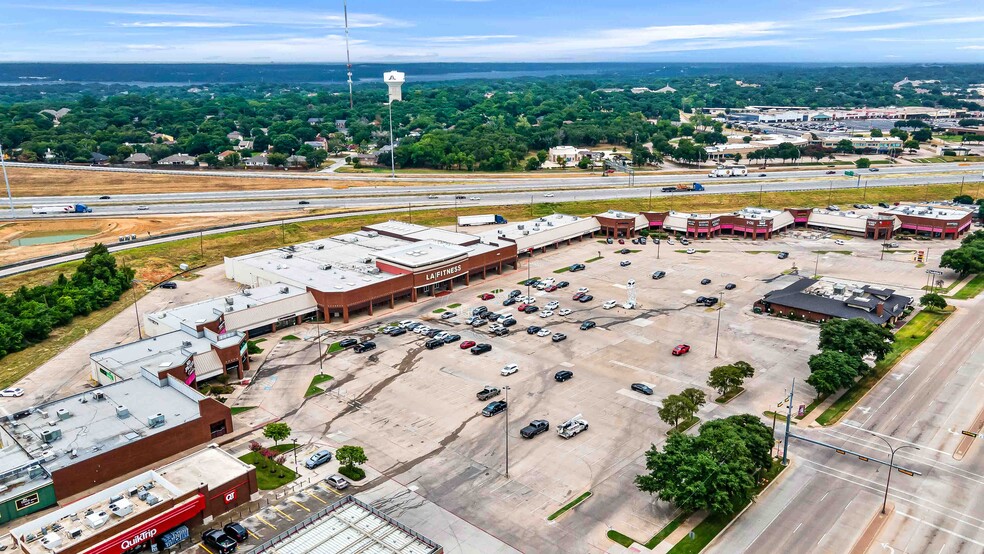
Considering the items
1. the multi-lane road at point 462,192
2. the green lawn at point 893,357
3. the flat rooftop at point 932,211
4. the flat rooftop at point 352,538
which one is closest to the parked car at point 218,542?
the flat rooftop at point 352,538

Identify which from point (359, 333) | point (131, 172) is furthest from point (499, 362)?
point (131, 172)

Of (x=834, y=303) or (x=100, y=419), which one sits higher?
(x=834, y=303)

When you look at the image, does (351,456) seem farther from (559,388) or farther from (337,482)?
(559,388)

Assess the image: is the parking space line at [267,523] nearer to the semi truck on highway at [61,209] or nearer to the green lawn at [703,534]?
the green lawn at [703,534]

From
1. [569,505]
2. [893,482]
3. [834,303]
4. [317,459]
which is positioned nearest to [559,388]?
[569,505]

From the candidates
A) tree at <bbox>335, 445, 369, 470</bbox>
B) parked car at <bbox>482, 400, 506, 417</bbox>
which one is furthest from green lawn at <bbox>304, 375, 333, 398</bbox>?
parked car at <bbox>482, 400, 506, 417</bbox>

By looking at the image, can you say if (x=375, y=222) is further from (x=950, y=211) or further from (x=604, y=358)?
(x=950, y=211)
